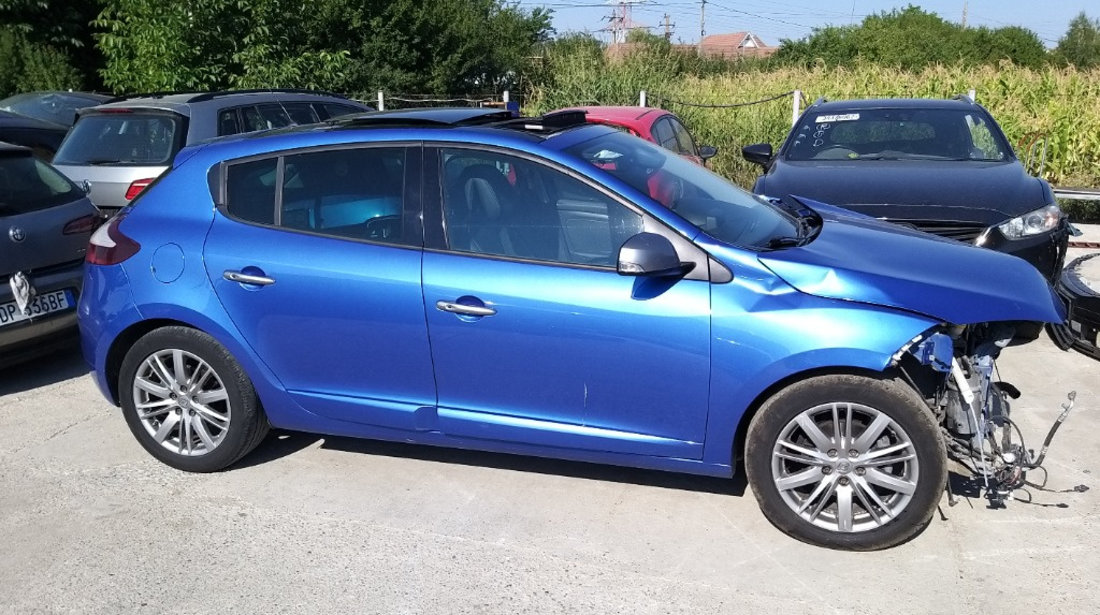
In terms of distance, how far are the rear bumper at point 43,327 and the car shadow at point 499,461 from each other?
1864 millimetres

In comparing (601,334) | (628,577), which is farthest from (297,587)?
(601,334)

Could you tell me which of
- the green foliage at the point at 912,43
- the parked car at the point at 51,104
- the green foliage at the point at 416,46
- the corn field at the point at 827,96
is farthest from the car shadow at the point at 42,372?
the green foliage at the point at 912,43

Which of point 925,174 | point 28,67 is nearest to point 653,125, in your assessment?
point 925,174

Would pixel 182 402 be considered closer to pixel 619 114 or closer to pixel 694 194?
pixel 694 194

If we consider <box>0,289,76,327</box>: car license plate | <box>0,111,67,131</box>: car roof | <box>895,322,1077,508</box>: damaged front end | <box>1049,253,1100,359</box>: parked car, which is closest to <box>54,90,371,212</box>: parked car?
<box>0,289,76,327</box>: car license plate

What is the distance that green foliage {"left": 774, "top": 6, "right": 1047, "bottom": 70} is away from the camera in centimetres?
4369

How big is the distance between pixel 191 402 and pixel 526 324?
1823 millimetres

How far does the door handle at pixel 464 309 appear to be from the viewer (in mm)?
3910

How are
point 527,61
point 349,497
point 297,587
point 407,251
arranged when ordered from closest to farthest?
point 297,587 → point 407,251 → point 349,497 → point 527,61

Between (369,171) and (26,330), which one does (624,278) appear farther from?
(26,330)

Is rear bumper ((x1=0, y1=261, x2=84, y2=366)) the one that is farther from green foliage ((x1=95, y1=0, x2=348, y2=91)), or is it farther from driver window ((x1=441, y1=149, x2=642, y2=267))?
green foliage ((x1=95, y1=0, x2=348, y2=91))

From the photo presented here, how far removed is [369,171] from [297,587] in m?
1.84

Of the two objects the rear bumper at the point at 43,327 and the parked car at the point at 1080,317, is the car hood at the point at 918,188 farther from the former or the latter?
the rear bumper at the point at 43,327

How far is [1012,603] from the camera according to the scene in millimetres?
3383
